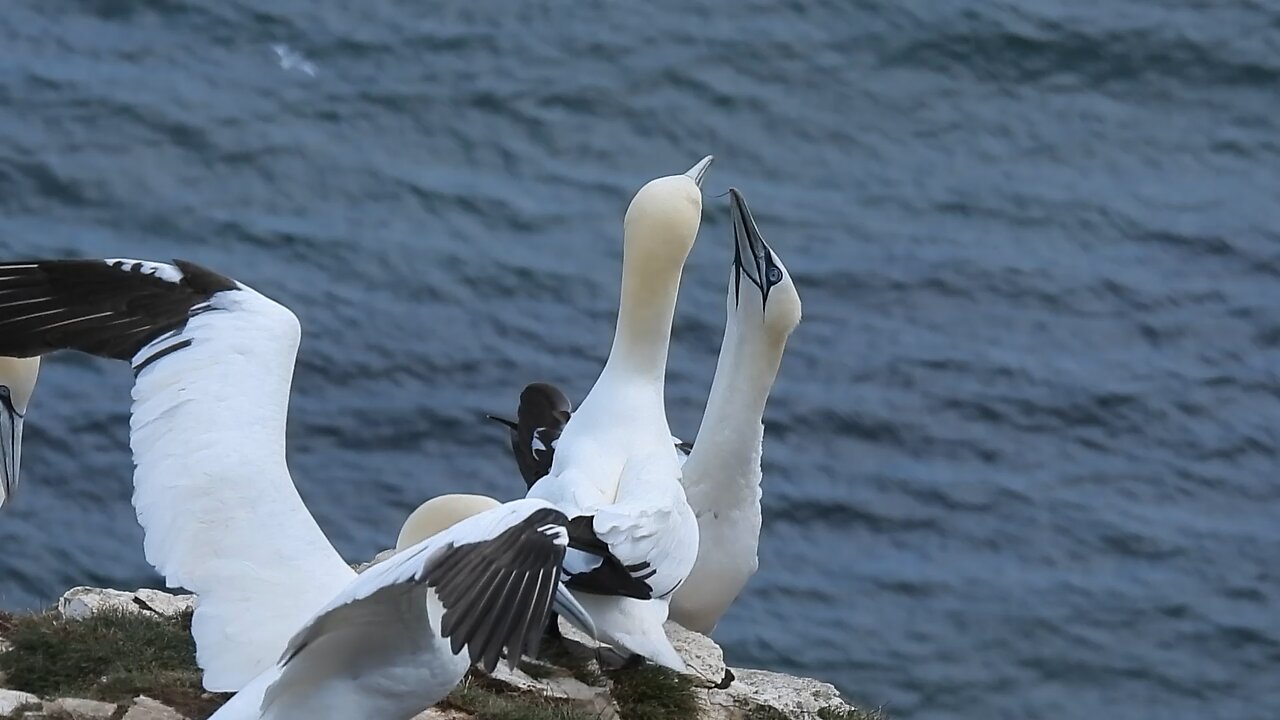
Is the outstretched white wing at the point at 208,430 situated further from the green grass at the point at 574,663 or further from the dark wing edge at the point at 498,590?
the green grass at the point at 574,663

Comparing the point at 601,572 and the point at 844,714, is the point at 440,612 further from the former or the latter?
the point at 844,714

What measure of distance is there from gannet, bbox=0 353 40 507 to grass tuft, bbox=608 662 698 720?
2780 millimetres

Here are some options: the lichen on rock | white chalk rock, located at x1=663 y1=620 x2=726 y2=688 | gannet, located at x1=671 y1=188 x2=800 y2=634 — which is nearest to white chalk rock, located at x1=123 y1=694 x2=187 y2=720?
the lichen on rock

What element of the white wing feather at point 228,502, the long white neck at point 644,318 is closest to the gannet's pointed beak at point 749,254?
the long white neck at point 644,318

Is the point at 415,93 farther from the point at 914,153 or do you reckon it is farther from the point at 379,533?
the point at 379,533

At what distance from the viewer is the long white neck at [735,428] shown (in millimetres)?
6609

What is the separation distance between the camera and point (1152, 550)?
10.5 meters

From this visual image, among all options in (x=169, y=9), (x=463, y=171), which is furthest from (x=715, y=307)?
(x=169, y=9)

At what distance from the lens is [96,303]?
212 inches

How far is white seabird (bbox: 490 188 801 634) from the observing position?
659cm

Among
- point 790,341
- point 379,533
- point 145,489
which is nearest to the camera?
point 145,489

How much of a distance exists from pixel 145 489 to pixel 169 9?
1002cm

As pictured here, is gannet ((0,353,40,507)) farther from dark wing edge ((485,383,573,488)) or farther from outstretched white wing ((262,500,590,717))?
outstretched white wing ((262,500,590,717))

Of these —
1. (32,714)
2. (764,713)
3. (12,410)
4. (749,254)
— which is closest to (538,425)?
(749,254)
